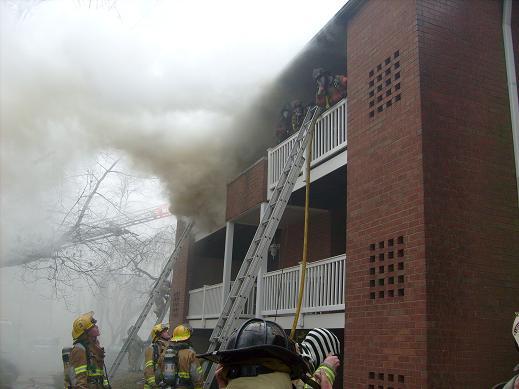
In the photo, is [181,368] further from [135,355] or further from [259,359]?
[135,355]

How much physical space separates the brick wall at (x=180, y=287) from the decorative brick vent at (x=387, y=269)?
30.1 feet

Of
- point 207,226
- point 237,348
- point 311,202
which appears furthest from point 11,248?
point 237,348

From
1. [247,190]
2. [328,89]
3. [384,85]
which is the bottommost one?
[247,190]

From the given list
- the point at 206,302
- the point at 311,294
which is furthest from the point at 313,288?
the point at 206,302

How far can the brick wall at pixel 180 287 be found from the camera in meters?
15.1

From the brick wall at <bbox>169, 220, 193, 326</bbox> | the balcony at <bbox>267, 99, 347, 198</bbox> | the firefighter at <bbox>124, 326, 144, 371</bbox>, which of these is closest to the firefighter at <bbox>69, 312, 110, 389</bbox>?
the balcony at <bbox>267, 99, 347, 198</bbox>

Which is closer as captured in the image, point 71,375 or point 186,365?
point 71,375

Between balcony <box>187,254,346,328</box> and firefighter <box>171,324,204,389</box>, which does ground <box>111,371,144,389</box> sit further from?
firefighter <box>171,324,204,389</box>

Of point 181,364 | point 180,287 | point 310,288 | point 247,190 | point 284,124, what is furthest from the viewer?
point 180,287

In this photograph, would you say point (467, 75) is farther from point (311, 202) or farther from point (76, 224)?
point (76, 224)

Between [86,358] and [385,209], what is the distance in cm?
376

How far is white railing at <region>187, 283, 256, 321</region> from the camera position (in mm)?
11970

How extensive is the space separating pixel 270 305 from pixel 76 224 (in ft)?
27.0

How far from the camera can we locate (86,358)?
620 cm
